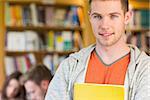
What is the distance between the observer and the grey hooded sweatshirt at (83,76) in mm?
1469

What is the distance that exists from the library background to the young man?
3865 millimetres

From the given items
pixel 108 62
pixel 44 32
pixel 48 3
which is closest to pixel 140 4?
pixel 48 3

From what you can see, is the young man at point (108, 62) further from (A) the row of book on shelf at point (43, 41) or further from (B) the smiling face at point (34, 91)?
(A) the row of book on shelf at point (43, 41)

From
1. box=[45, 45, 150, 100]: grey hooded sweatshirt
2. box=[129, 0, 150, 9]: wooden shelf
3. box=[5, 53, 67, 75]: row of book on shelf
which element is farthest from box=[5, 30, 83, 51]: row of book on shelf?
box=[45, 45, 150, 100]: grey hooded sweatshirt

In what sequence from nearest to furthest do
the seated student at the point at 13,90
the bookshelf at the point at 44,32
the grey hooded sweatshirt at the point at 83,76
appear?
the grey hooded sweatshirt at the point at 83,76
the seated student at the point at 13,90
the bookshelf at the point at 44,32

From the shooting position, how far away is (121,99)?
147 centimetres

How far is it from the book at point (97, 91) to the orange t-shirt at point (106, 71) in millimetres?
47

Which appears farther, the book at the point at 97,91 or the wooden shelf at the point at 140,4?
the wooden shelf at the point at 140,4

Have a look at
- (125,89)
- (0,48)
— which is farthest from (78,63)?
(0,48)

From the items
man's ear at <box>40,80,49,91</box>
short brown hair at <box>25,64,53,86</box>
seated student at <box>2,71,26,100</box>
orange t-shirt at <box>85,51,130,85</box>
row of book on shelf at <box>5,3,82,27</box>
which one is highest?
row of book on shelf at <box>5,3,82,27</box>

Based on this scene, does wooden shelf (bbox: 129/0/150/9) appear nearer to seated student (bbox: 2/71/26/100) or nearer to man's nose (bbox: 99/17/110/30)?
seated student (bbox: 2/71/26/100)

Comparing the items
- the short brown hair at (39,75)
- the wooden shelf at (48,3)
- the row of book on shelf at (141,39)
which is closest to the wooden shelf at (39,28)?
the wooden shelf at (48,3)

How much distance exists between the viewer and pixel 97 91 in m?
1.50

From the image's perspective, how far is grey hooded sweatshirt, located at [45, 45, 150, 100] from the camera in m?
1.47
